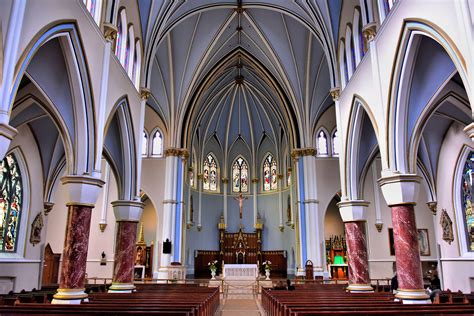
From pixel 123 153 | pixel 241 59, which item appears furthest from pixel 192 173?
pixel 123 153

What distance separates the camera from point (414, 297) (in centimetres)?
1027

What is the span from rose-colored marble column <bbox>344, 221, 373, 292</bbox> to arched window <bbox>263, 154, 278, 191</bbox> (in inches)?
775

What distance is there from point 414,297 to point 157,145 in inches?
796

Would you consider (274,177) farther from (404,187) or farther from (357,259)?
(404,187)

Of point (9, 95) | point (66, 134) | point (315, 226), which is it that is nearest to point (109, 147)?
point (66, 134)

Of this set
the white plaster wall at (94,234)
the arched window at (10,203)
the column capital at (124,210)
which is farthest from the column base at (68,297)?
the white plaster wall at (94,234)

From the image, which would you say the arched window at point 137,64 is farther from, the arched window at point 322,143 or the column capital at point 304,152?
the arched window at point 322,143

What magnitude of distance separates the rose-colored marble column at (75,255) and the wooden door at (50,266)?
13.8m

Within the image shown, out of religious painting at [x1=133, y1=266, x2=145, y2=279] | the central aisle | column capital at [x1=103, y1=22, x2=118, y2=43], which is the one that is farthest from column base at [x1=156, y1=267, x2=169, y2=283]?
column capital at [x1=103, y1=22, x2=118, y2=43]

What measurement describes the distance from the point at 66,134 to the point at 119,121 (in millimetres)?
3548

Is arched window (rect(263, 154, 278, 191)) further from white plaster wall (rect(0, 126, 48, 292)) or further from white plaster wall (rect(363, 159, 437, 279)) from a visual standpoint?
white plaster wall (rect(0, 126, 48, 292))

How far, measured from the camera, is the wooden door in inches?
893

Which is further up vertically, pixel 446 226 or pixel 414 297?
pixel 446 226

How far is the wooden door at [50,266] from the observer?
74.4 feet
